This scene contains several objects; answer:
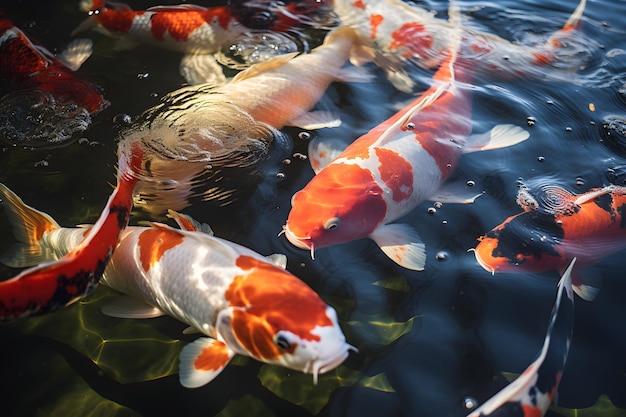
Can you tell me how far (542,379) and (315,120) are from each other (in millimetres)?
2497

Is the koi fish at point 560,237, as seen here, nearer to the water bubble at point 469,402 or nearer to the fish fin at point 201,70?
the water bubble at point 469,402

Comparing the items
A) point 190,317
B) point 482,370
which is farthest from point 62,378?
point 482,370

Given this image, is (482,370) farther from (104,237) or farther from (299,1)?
(299,1)

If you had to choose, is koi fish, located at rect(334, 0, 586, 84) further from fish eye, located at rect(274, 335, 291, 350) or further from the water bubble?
fish eye, located at rect(274, 335, 291, 350)

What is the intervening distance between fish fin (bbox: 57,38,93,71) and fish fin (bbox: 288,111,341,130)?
2.07 m

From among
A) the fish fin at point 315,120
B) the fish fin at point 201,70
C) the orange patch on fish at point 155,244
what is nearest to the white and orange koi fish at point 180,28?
the fish fin at point 201,70

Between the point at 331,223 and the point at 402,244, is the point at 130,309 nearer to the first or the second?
the point at 331,223

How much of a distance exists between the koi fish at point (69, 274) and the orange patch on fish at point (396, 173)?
4.96 feet

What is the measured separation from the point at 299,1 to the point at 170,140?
8.49 feet

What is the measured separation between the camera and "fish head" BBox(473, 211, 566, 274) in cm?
322

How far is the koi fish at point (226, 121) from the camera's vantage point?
378 centimetres

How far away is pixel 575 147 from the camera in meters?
4.18

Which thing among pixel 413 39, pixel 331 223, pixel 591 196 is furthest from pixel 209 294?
pixel 413 39

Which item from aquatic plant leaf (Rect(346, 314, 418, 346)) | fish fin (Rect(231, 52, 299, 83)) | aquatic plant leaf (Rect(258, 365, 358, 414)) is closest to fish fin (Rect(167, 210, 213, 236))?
aquatic plant leaf (Rect(258, 365, 358, 414))
